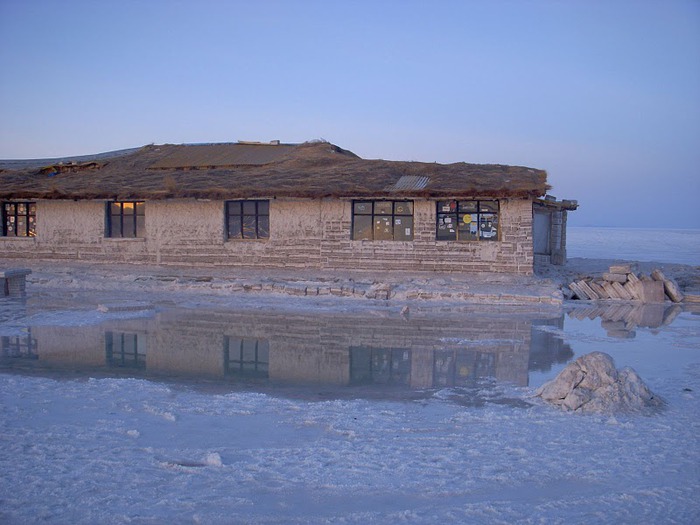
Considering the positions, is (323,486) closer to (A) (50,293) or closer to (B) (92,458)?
(B) (92,458)

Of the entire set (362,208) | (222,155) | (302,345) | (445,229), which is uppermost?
(222,155)

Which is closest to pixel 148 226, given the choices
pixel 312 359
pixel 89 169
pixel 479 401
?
pixel 89 169

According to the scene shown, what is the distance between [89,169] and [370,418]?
75.4 ft

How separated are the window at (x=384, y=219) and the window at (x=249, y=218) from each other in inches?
113

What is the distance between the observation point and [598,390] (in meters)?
6.80

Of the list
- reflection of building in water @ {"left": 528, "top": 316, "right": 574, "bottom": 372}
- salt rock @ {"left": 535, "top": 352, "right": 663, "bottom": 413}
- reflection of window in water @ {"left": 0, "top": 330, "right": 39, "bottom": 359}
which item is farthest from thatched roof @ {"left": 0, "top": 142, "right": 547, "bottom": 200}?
salt rock @ {"left": 535, "top": 352, "right": 663, "bottom": 413}

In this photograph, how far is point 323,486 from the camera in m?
4.77

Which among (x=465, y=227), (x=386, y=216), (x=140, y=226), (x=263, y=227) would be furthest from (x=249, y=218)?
(x=465, y=227)

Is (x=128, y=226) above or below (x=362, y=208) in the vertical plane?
below

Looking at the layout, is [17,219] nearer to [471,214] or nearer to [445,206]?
[445,206]

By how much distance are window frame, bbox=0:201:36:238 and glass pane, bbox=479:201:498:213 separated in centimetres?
1534

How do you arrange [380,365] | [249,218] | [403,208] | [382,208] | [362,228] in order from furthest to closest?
[249,218]
[362,228]
[382,208]
[403,208]
[380,365]

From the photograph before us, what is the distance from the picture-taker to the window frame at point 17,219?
23.0 m

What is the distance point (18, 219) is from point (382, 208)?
13.3 meters
